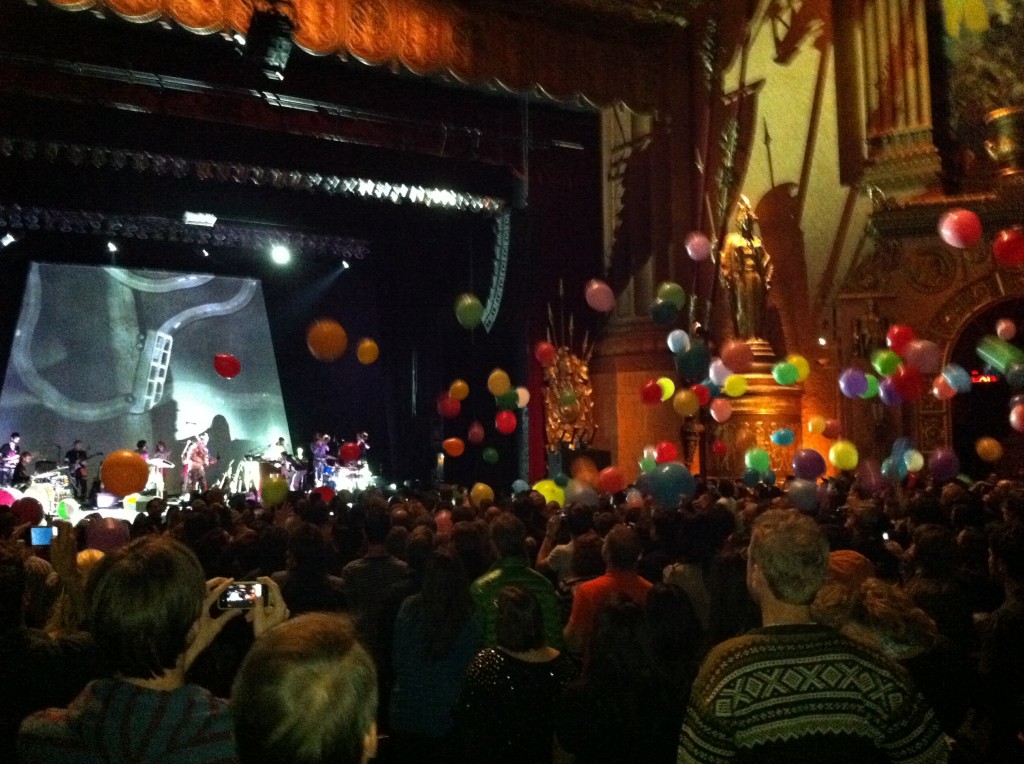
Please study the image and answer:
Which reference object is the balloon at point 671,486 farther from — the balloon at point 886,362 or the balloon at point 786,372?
the balloon at point 886,362

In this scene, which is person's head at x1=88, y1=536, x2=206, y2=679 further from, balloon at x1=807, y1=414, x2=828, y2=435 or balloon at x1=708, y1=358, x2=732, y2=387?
balloon at x1=807, y1=414, x2=828, y2=435

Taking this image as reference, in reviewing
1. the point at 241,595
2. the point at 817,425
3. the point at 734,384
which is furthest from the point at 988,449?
the point at 241,595

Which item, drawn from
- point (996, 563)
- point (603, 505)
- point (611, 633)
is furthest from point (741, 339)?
point (611, 633)

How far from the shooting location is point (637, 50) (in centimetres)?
1271

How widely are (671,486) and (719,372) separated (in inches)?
131

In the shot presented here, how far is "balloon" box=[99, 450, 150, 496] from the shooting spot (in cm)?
728

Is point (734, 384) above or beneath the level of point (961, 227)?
beneath

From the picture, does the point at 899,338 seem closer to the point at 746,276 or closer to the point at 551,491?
the point at 746,276

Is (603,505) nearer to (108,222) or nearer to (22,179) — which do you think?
(22,179)

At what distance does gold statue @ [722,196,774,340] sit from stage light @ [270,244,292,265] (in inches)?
297

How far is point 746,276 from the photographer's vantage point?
39.7 ft

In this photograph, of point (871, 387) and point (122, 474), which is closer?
point (122, 474)

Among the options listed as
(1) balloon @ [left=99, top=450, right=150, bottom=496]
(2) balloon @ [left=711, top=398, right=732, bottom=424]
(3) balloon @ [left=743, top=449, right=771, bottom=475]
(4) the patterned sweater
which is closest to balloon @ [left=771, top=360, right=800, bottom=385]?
(2) balloon @ [left=711, top=398, right=732, bottom=424]

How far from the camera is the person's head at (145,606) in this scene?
171cm
